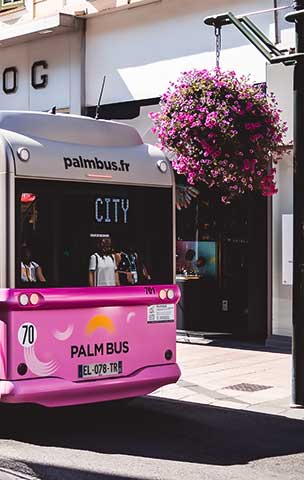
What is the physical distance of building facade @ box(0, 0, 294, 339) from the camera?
14.4m

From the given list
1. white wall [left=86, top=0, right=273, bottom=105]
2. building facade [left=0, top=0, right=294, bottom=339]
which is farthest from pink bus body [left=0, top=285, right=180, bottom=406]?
white wall [left=86, top=0, right=273, bottom=105]

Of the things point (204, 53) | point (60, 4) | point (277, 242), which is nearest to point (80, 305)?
point (277, 242)

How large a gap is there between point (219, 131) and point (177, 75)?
4.85m

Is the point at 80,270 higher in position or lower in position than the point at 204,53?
lower

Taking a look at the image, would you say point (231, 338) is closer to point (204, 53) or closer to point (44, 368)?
point (204, 53)

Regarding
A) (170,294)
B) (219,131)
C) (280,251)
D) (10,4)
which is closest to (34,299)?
(170,294)

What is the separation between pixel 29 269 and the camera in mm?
7730

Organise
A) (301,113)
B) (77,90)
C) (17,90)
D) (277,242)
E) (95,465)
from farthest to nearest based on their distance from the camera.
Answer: (17,90), (77,90), (277,242), (301,113), (95,465)

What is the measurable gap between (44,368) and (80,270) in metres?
0.97

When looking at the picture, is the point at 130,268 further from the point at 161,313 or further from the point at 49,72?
the point at 49,72

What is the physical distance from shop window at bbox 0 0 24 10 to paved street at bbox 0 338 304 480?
414 inches

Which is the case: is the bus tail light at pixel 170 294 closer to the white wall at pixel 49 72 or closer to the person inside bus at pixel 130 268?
the person inside bus at pixel 130 268

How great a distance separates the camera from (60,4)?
1762 cm

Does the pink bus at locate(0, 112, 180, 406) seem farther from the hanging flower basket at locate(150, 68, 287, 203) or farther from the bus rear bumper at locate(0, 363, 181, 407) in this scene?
the hanging flower basket at locate(150, 68, 287, 203)
